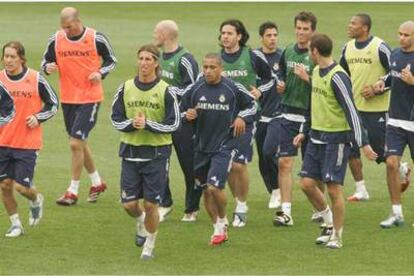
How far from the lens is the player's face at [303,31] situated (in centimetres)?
1606

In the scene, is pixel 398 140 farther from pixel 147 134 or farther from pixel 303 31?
pixel 147 134

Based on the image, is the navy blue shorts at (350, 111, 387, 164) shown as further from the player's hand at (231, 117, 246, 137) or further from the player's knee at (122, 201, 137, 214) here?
the player's knee at (122, 201, 137, 214)

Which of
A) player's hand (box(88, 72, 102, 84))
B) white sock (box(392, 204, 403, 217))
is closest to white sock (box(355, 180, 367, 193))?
white sock (box(392, 204, 403, 217))

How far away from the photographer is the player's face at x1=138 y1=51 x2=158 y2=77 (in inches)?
555

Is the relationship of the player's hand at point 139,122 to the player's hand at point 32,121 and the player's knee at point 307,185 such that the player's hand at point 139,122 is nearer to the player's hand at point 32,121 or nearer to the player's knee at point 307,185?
the player's hand at point 32,121

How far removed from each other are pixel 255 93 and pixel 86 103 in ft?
9.75

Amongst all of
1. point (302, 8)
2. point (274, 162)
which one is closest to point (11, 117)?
point (274, 162)

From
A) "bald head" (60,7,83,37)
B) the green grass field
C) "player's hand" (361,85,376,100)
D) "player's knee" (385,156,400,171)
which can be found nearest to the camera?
the green grass field

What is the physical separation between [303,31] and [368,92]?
4.37 feet

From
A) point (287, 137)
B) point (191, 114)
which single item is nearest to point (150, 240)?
point (191, 114)

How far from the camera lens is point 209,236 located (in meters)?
15.5

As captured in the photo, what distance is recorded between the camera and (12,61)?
1529 centimetres

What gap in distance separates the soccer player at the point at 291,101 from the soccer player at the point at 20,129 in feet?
9.64

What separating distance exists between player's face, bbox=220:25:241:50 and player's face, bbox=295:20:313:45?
0.74m
